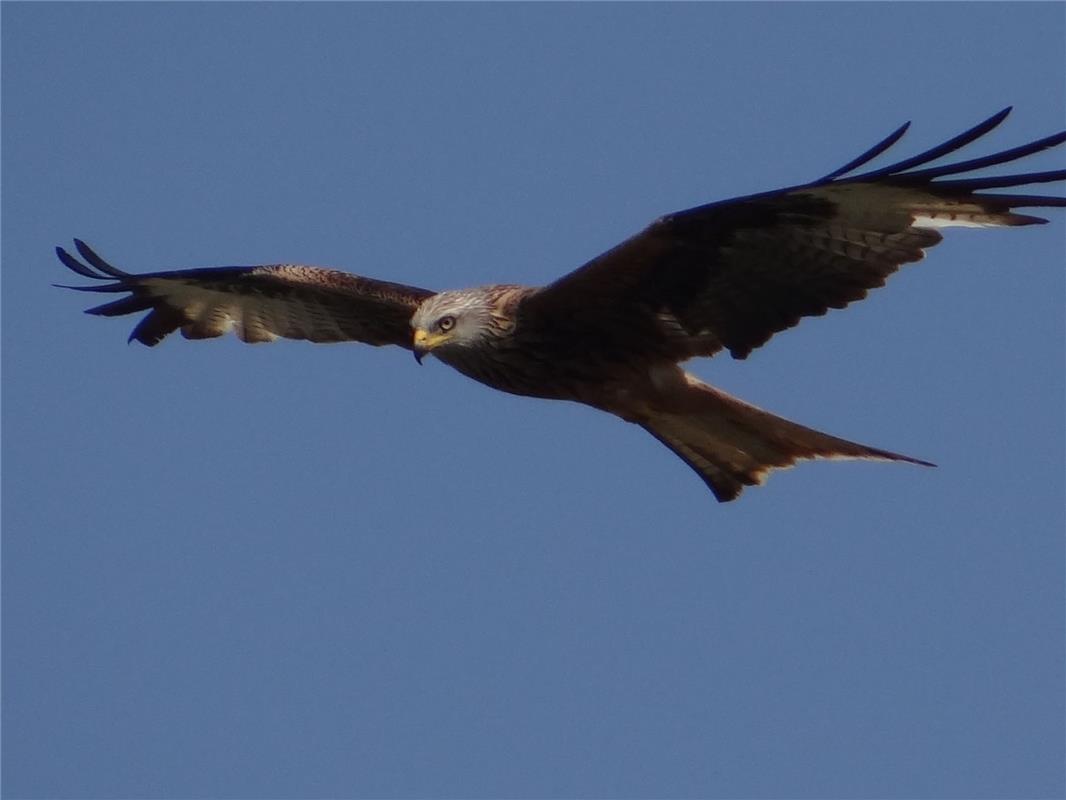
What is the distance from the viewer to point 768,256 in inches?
291

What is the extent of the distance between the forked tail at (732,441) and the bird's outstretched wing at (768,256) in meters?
0.33

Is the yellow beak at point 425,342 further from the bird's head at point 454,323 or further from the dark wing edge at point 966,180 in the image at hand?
the dark wing edge at point 966,180

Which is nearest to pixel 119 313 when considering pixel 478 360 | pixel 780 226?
pixel 478 360

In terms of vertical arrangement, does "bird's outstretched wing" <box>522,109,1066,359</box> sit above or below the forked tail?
above

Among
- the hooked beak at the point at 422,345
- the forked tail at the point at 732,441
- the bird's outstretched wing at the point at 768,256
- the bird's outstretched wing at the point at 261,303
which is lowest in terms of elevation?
the forked tail at the point at 732,441

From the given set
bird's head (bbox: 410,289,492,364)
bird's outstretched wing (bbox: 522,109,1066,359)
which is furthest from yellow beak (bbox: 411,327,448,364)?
bird's outstretched wing (bbox: 522,109,1066,359)

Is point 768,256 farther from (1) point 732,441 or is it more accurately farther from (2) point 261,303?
(2) point 261,303

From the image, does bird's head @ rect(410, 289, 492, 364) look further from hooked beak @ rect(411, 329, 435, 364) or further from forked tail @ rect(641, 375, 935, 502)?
forked tail @ rect(641, 375, 935, 502)

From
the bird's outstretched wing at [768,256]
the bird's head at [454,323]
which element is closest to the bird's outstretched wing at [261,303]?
the bird's head at [454,323]

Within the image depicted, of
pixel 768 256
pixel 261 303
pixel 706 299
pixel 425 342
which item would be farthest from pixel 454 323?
pixel 261 303

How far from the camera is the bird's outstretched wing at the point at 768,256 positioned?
7.01 metres

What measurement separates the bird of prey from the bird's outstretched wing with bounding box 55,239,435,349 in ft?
0.07

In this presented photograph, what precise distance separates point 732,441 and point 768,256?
1077 millimetres

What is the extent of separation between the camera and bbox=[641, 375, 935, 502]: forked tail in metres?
8.01
